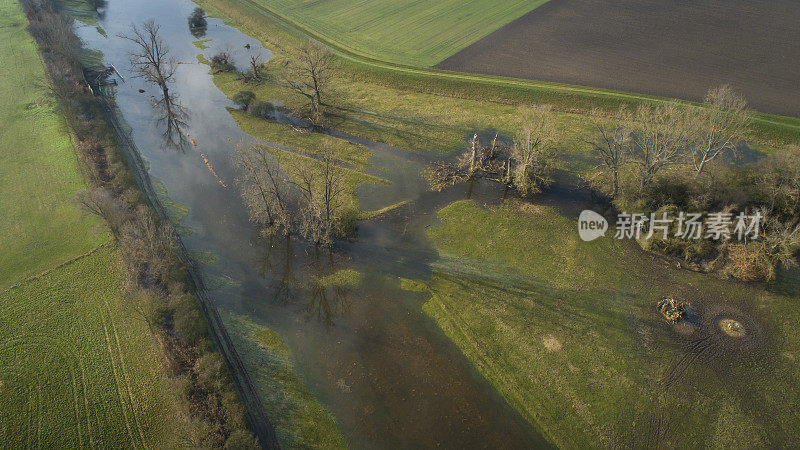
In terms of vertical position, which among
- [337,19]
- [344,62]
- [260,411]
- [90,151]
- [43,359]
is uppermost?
[337,19]

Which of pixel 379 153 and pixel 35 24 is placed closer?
pixel 379 153

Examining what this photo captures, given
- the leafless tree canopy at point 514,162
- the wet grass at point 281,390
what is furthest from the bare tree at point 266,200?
the leafless tree canopy at point 514,162

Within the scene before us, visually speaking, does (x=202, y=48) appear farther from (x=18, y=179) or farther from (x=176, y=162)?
(x=18, y=179)

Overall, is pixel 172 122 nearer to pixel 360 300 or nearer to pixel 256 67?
pixel 256 67

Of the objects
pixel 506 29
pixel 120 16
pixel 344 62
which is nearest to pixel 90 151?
pixel 344 62

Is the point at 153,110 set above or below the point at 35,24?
below

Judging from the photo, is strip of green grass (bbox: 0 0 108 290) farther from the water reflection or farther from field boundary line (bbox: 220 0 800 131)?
field boundary line (bbox: 220 0 800 131)
